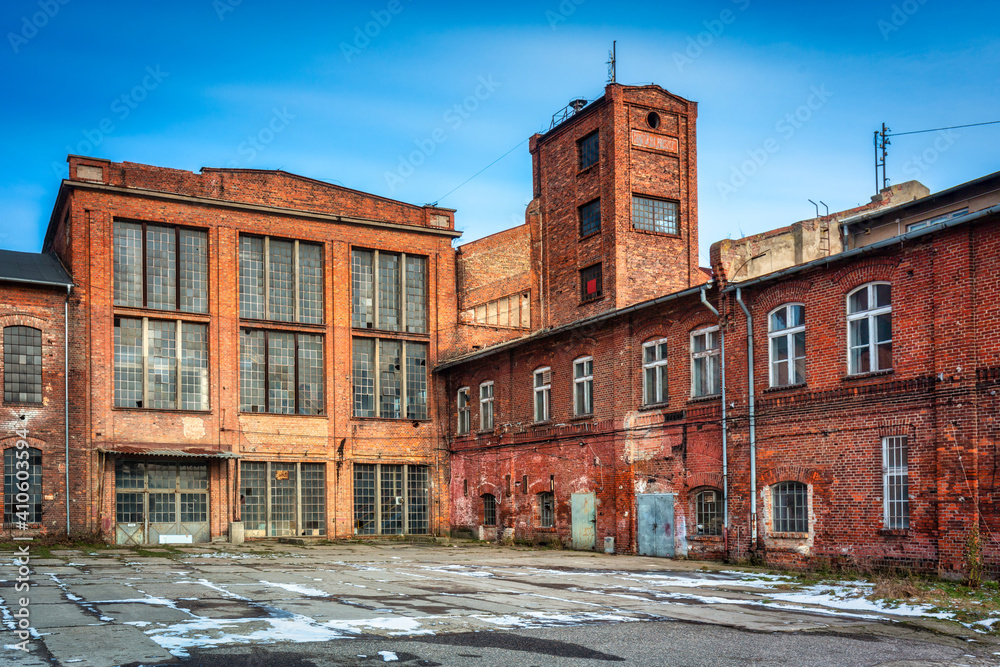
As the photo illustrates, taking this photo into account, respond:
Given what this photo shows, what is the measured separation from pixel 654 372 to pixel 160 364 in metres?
15.8

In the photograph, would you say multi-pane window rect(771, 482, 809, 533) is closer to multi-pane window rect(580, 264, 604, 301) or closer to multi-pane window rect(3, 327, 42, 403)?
multi-pane window rect(580, 264, 604, 301)

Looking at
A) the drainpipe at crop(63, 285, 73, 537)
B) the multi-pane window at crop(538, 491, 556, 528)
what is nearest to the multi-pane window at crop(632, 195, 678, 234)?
the multi-pane window at crop(538, 491, 556, 528)

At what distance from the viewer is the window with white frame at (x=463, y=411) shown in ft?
108

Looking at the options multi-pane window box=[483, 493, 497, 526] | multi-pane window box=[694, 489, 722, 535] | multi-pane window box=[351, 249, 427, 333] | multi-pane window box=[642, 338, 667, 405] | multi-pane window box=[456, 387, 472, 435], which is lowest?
multi-pane window box=[483, 493, 497, 526]

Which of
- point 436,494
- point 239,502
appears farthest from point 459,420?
point 239,502

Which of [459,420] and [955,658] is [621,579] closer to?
[955,658]

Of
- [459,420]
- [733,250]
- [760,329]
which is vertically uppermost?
[733,250]

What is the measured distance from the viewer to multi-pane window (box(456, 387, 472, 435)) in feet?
107

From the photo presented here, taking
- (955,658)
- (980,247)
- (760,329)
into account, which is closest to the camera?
(955,658)

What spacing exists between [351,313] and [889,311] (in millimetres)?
19554

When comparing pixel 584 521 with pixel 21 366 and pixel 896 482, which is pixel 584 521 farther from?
pixel 21 366

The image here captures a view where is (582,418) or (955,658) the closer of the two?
(955,658)

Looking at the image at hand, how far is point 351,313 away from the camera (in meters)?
32.8

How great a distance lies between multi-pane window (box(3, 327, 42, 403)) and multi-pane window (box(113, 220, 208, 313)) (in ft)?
8.94
